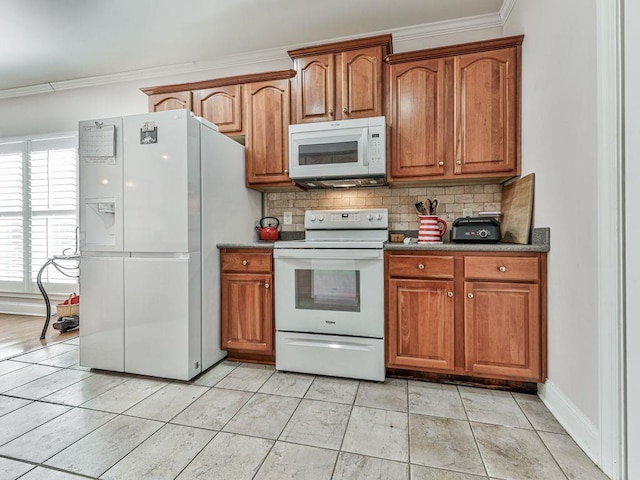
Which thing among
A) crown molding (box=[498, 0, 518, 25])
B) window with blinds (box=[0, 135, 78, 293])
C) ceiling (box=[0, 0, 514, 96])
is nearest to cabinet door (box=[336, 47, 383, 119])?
ceiling (box=[0, 0, 514, 96])

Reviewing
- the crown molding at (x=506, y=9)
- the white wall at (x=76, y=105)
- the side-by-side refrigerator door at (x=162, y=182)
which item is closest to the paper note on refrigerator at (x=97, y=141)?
the side-by-side refrigerator door at (x=162, y=182)

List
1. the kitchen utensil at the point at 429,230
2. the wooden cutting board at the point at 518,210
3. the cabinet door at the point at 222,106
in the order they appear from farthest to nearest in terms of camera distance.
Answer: the cabinet door at the point at 222,106 → the kitchen utensil at the point at 429,230 → the wooden cutting board at the point at 518,210

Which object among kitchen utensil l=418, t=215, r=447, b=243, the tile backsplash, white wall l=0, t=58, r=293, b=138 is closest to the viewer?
kitchen utensil l=418, t=215, r=447, b=243

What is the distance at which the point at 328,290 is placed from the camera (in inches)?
88.4

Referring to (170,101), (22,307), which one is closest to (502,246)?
(170,101)

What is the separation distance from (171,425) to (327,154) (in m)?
1.97

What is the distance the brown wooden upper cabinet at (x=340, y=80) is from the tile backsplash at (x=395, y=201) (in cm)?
66

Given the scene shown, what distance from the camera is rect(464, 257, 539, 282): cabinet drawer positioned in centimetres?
191

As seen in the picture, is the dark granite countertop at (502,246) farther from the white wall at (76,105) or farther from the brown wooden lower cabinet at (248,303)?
the white wall at (76,105)

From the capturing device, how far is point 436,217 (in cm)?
248

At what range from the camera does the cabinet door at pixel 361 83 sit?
2.46 m

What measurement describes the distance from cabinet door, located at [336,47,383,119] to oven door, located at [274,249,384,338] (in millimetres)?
1129

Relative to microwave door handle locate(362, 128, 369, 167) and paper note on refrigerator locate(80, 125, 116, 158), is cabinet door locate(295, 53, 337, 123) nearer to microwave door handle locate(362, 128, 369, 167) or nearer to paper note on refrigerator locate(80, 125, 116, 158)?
microwave door handle locate(362, 128, 369, 167)

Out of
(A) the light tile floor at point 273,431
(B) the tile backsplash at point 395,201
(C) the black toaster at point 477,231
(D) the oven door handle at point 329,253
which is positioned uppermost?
(B) the tile backsplash at point 395,201
